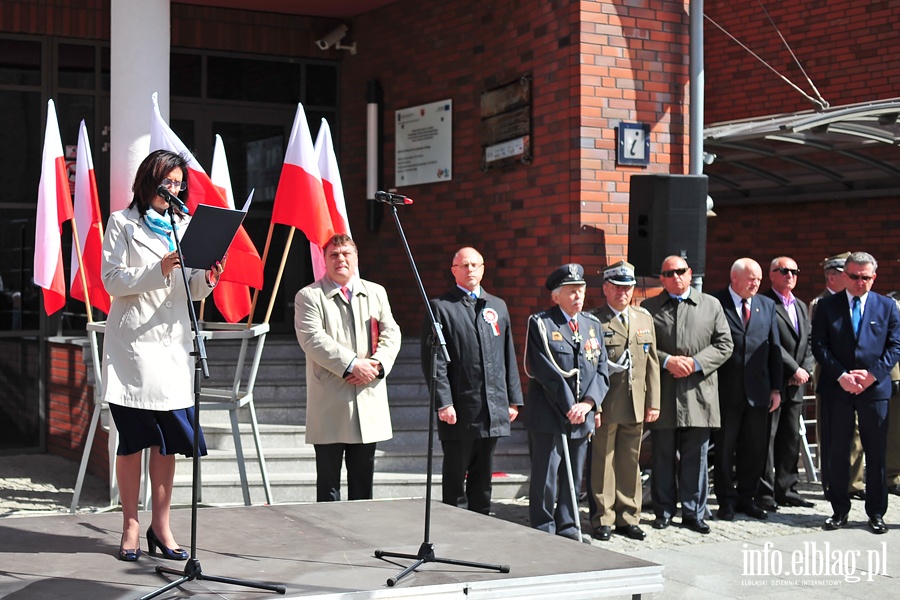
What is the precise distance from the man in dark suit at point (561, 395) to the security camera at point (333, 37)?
17.7ft

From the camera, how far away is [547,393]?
22.8 feet

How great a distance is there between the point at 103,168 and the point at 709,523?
6.50 m

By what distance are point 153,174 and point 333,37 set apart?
733 cm

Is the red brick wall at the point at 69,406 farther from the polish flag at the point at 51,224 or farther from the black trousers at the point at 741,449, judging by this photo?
the black trousers at the point at 741,449

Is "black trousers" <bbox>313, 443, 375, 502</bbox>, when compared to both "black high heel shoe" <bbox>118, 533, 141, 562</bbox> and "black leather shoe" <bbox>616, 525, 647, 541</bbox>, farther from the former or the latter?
"black high heel shoe" <bbox>118, 533, 141, 562</bbox>

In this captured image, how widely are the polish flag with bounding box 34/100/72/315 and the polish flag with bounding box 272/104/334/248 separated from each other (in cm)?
140

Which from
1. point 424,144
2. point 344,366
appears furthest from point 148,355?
point 424,144

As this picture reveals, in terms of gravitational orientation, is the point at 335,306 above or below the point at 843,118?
below

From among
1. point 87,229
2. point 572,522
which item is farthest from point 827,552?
point 87,229

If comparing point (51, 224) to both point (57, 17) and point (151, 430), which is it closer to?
point (151, 430)

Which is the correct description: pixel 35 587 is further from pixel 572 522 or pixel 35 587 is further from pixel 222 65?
pixel 222 65

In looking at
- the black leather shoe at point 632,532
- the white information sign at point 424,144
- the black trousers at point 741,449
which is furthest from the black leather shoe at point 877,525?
the white information sign at point 424,144

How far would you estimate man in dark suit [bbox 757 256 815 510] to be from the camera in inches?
326

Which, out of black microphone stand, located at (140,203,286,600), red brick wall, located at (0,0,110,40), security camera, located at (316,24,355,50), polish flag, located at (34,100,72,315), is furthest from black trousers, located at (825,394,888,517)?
red brick wall, located at (0,0,110,40)
